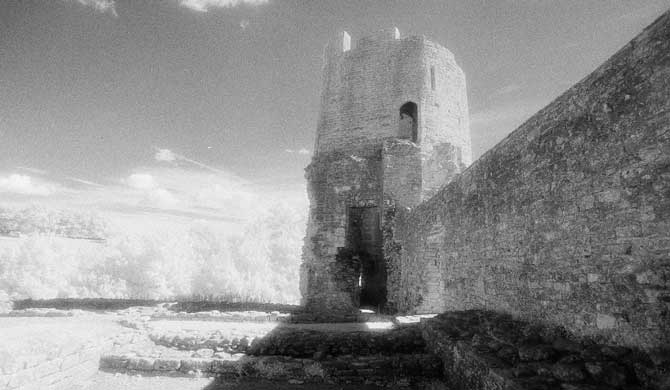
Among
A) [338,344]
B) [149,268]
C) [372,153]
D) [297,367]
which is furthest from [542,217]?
[149,268]

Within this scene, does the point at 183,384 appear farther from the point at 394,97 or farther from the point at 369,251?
the point at 394,97

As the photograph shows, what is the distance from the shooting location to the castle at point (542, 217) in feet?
9.29

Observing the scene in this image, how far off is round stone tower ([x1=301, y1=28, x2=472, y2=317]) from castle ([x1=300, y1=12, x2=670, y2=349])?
7cm

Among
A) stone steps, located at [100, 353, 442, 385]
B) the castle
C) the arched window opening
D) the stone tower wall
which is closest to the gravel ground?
stone steps, located at [100, 353, 442, 385]

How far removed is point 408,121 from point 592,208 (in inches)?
533

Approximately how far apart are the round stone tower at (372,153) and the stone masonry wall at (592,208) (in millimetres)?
6751

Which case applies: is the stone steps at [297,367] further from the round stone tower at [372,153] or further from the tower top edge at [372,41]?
the tower top edge at [372,41]

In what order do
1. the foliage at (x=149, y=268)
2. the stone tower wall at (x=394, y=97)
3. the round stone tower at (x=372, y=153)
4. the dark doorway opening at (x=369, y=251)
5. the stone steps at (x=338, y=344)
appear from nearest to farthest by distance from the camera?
the stone steps at (x=338, y=344) < the round stone tower at (x=372, y=153) < the stone tower wall at (x=394, y=97) < the dark doorway opening at (x=369, y=251) < the foliage at (x=149, y=268)

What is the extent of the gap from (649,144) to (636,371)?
1670mm

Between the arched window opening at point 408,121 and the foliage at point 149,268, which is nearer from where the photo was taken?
the arched window opening at point 408,121

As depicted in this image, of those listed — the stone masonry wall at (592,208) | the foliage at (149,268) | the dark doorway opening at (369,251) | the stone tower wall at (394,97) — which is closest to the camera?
the stone masonry wall at (592,208)

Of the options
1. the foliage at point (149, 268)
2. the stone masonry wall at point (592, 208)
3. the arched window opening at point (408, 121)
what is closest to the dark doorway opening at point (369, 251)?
the arched window opening at point (408, 121)

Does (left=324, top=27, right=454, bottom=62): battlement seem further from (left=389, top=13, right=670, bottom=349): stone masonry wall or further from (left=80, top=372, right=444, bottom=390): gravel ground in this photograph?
(left=80, top=372, right=444, bottom=390): gravel ground

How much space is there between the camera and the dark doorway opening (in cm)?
1415
